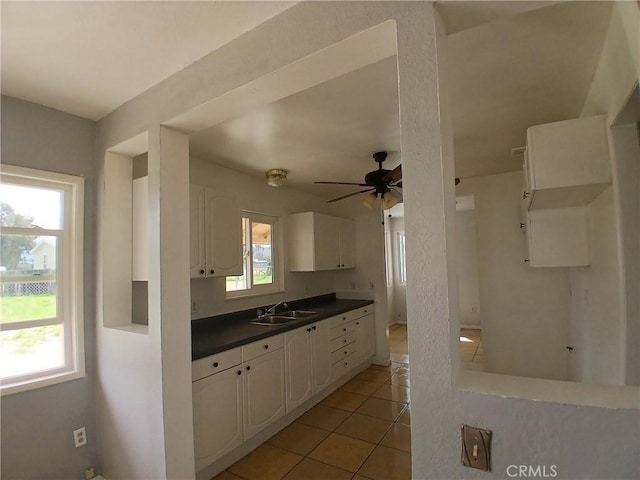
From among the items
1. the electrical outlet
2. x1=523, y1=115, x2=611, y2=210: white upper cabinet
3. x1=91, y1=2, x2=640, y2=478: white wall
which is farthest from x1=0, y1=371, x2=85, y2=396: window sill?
x1=523, y1=115, x2=611, y2=210: white upper cabinet

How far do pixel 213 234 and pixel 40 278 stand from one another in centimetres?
116

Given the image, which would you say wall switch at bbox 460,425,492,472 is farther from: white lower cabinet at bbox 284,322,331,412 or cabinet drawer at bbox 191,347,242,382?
white lower cabinet at bbox 284,322,331,412

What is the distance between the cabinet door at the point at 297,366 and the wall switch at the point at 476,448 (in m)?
2.20

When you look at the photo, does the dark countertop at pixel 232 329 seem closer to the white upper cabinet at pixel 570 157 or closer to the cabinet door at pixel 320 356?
the cabinet door at pixel 320 356

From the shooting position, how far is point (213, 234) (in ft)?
9.05

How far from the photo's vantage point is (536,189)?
5.67ft

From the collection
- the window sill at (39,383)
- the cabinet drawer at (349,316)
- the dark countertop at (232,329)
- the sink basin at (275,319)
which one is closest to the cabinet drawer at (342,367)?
the cabinet drawer at (349,316)

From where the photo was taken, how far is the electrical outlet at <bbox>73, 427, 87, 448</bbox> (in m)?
2.13

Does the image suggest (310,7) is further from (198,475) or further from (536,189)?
(198,475)

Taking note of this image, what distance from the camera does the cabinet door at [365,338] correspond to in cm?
422

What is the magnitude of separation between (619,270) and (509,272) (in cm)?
240

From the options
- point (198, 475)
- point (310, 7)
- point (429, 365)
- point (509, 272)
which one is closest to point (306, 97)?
point (310, 7)

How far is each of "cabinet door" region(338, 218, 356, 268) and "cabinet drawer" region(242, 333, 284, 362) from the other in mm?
1913

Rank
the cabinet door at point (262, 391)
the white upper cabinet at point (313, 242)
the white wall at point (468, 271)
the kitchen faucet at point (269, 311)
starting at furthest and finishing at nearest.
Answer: the white wall at point (468, 271) → the white upper cabinet at point (313, 242) → the kitchen faucet at point (269, 311) → the cabinet door at point (262, 391)
